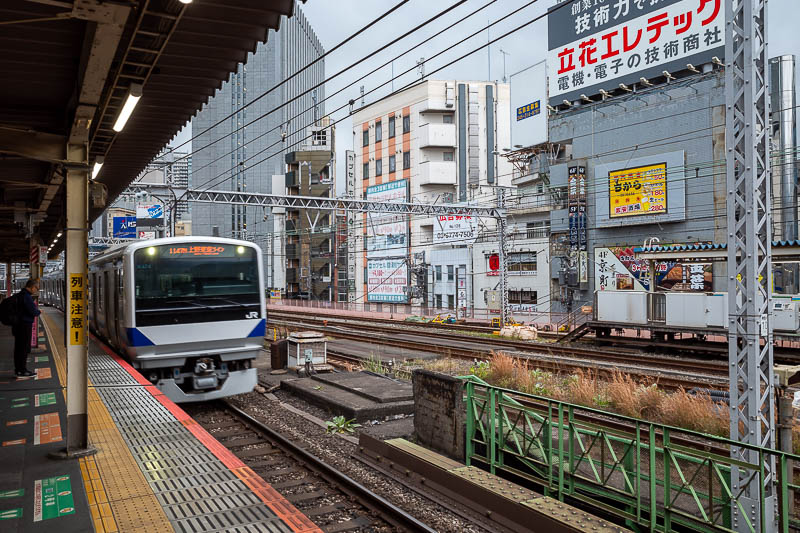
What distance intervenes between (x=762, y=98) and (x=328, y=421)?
8.09m

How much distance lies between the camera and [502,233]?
91.6 ft

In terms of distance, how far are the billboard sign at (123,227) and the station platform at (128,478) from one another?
85.4ft

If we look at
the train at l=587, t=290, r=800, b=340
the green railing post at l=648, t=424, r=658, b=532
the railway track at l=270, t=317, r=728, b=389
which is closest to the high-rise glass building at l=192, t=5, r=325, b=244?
the railway track at l=270, t=317, r=728, b=389

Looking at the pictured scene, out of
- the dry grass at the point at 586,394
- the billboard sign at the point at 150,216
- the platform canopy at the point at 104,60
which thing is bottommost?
the dry grass at the point at 586,394

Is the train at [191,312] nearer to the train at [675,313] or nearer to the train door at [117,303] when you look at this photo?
the train door at [117,303]

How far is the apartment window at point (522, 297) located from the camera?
38.6 meters

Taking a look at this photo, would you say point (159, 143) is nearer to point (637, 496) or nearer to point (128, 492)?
point (128, 492)

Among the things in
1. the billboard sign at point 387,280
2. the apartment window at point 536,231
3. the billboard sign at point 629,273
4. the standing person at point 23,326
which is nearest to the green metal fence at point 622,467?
the standing person at point 23,326

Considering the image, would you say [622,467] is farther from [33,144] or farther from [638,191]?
[638,191]

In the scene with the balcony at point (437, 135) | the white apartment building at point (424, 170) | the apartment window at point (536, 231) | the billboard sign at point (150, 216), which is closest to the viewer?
the billboard sign at point (150, 216)

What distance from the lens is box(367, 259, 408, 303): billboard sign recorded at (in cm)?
4919

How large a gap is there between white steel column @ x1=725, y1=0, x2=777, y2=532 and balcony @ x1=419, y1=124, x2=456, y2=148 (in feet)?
148

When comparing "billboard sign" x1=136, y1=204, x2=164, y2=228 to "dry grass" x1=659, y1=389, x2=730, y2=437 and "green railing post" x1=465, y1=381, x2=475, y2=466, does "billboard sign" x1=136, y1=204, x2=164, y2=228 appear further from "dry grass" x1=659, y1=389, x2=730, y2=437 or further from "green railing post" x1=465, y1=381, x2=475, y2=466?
"dry grass" x1=659, y1=389, x2=730, y2=437

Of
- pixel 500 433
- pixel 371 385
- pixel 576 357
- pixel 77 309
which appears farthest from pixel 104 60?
pixel 576 357
